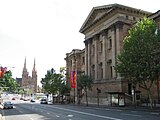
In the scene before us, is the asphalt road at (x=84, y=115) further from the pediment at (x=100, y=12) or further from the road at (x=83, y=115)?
the pediment at (x=100, y=12)

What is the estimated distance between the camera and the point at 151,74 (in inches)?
1347

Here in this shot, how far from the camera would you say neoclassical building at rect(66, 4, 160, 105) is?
50656mm

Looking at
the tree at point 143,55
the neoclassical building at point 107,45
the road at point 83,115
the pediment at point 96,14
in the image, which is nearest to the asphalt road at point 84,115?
the road at point 83,115

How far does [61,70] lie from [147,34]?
6503cm

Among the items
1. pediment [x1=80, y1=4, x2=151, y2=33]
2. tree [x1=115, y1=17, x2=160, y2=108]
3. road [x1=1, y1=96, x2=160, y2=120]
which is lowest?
road [x1=1, y1=96, x2=160, y2=120]

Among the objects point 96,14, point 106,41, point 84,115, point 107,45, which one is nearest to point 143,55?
point 84,115

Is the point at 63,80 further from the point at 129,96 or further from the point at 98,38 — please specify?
the point at 129,96

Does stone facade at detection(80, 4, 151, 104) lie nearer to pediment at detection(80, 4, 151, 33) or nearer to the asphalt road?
pediment at detection(80, 4, 151, 33)

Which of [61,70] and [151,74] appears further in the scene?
[61,70]

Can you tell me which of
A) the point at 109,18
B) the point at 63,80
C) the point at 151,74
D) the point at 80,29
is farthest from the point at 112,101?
the point at 63,80

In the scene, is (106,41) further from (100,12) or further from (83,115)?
(83,115)

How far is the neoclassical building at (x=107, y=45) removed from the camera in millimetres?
50656

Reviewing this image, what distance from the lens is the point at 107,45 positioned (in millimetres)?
59062

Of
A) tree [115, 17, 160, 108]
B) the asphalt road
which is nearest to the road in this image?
the asphalt road
